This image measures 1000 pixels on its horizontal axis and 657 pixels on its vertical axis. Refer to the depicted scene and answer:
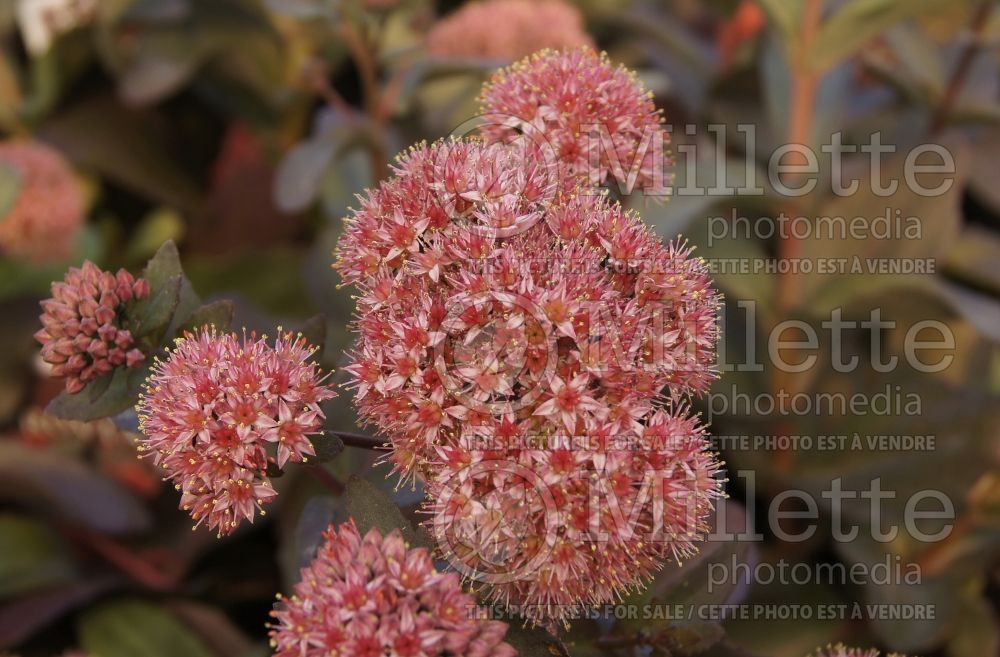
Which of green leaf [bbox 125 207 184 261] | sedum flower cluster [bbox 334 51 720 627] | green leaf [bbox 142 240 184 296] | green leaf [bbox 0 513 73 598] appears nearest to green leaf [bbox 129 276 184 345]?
green leaf [bbox 142 240 184 296]

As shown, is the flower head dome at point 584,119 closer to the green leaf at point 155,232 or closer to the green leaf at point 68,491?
the green leaf at point 68,491

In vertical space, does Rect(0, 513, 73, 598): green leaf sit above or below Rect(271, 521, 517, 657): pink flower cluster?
below

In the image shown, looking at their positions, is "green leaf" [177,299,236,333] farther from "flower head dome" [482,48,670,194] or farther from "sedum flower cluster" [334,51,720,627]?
"flower head dome" [482,48,670,194]

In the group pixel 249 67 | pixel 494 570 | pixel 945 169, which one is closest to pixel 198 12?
pixel 249 67

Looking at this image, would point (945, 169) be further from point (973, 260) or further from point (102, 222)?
point (102, 222)

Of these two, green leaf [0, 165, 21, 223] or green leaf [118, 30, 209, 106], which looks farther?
green leaf [118, 30, 209, 106]

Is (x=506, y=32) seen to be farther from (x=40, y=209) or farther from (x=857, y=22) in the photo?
(x=40, y=209)

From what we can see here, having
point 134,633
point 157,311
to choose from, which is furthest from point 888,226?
point 134,633
